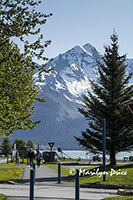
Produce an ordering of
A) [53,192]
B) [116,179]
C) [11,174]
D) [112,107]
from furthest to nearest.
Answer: [112,107] < [11,174] < [116,179] < [53,192]

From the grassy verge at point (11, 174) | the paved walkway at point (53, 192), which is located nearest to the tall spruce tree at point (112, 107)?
the grassy verge at point (11, 174)

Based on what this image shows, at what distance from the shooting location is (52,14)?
1264cm

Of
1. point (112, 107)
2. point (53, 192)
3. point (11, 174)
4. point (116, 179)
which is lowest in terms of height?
point (53, 192)

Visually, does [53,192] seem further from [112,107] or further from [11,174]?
[112,107]

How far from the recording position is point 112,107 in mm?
30844

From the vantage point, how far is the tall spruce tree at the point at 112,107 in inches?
1205

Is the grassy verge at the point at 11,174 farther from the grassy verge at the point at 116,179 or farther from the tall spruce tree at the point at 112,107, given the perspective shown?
the tall spruce tree at the point at 112,107

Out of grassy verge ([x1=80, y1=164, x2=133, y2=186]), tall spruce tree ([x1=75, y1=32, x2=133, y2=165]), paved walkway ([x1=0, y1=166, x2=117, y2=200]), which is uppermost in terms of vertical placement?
tall spruce tree ([x1=75, y1=32, x2=133, y2=165])

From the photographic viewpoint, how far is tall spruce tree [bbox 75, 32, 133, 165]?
30609mm

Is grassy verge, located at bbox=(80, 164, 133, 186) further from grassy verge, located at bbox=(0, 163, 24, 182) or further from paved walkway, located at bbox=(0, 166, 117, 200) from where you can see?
grassy verge, located at bbox=(0, 163, 24, 182)

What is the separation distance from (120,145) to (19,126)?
1292cm

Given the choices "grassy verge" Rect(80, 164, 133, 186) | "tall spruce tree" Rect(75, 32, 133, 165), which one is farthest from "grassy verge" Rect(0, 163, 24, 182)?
"tall spruce tree" Rect(75, 32, 133, 165)

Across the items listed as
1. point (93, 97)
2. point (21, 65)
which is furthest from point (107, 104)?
point (21, 65)

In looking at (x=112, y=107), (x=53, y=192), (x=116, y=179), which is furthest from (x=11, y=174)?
(x=53, y=192)
